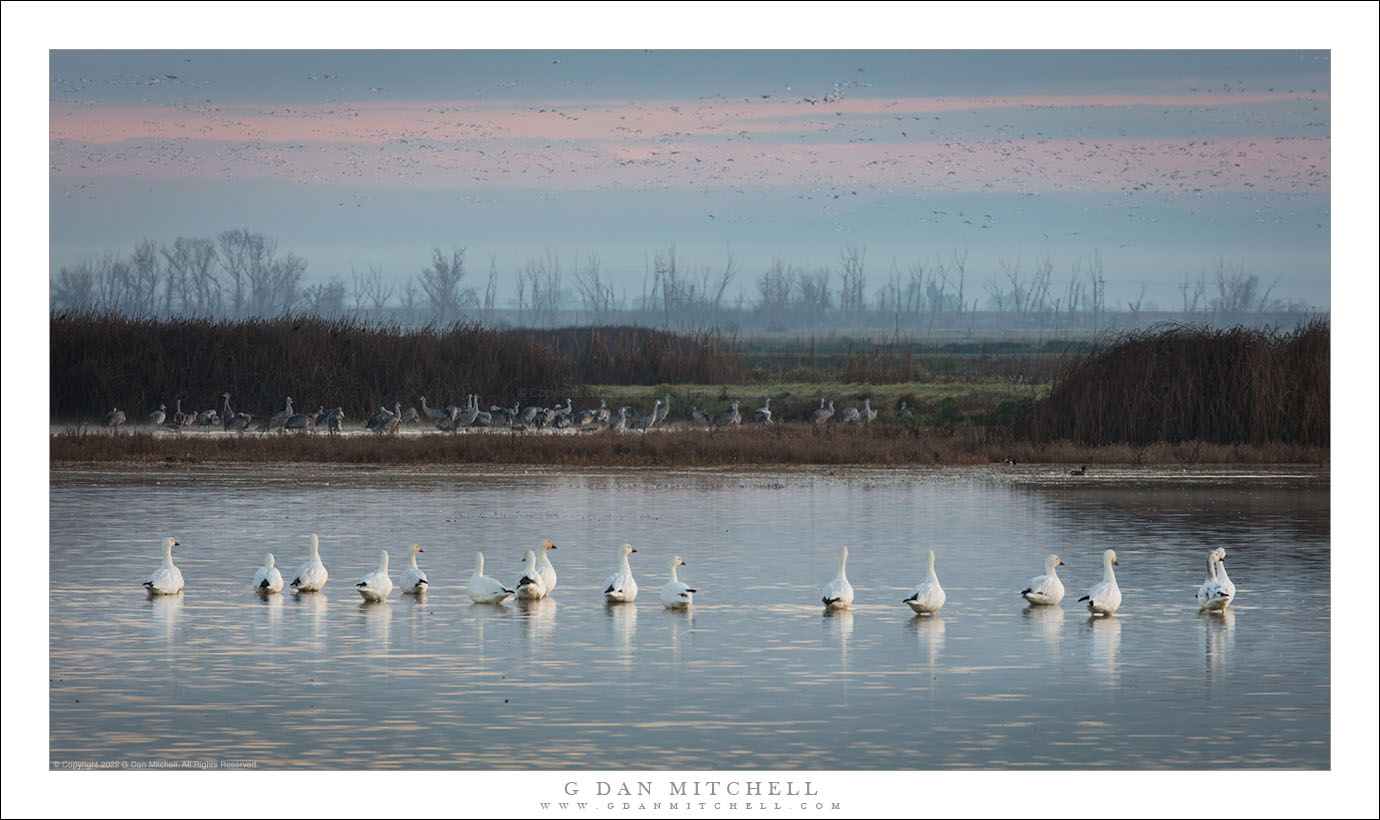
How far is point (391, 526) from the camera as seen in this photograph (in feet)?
63.4

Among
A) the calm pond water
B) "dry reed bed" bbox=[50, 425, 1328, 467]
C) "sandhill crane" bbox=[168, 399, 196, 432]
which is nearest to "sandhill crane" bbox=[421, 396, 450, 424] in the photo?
"dry reed bed" bbox=[50, 425, 1328, 467]

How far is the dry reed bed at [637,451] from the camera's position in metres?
26.5

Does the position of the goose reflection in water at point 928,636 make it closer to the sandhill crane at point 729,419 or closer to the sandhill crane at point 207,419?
the sandhill crane at point 729,419

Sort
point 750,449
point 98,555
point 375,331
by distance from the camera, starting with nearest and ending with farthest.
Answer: point 98,555 < point 750,449 < point 375,331

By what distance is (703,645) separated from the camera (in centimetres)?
1276

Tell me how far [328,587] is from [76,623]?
2452mm

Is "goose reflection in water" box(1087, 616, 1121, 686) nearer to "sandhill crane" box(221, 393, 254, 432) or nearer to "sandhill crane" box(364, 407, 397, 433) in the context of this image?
"sandhill crane" box(364, 407, 397, 433)

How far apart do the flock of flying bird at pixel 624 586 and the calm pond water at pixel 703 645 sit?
0.16 metres

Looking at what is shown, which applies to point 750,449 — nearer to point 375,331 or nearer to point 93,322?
point 375,331

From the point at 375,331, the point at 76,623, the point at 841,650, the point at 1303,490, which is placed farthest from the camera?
the point at 375,331

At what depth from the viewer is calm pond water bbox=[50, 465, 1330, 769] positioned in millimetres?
10297

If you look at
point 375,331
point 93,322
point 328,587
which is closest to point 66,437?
point 93,322

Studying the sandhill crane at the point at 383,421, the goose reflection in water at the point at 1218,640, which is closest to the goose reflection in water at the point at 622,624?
the goose reflection in water at the point at 1218,640

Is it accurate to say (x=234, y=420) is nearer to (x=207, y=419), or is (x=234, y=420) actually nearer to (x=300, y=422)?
(x=207, y=419)
